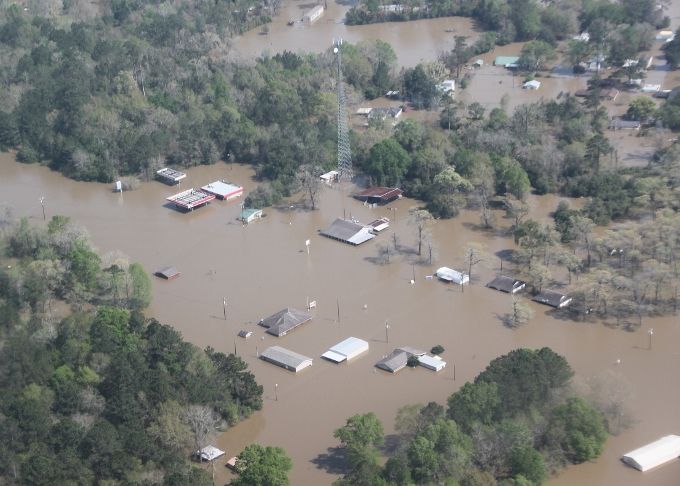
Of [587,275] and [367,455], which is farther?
[587,275]

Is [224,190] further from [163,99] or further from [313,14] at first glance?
[313,14]

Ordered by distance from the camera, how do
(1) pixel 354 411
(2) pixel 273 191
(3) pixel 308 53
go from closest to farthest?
(1) pixel 354 411, (2) pixel 273 191, (3) pixel 308 53

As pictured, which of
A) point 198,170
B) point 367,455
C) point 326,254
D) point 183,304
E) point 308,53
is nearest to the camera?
point 367,455

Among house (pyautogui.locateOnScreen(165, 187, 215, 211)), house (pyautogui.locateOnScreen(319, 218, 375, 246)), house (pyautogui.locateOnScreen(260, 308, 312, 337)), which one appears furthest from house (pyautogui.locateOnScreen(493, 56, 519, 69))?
house (pyautogui.locateOnScreen(260, 308, 312, 337))

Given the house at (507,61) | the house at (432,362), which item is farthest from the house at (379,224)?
the house at (507,61)

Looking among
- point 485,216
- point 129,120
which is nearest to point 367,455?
point 485,216

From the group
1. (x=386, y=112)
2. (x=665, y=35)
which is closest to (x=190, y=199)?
(x=386, y=112)

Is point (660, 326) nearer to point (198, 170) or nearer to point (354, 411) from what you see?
point (354, 411)
